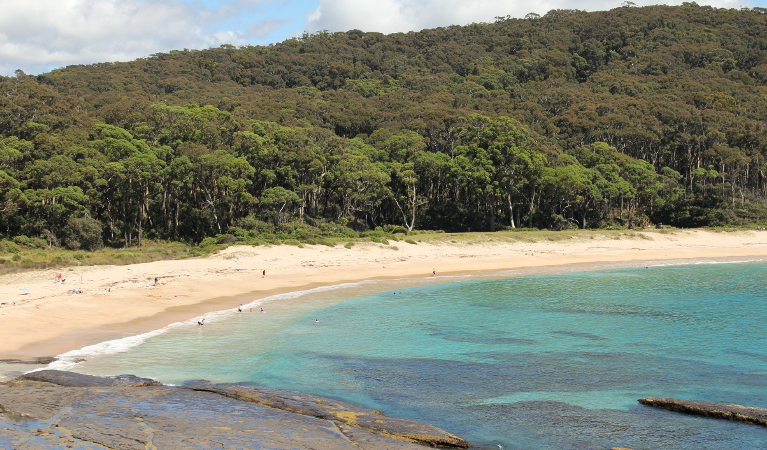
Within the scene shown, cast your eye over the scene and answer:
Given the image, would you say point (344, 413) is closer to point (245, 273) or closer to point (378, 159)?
point (245, 273)

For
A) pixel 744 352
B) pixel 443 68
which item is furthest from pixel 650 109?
pixel 744 352

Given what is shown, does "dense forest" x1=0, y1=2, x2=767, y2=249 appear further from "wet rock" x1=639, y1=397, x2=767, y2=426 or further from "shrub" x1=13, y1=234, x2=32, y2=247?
"wet rock" x1=639, y1=397, x2=767, y2=426

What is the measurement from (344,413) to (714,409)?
23.5ft

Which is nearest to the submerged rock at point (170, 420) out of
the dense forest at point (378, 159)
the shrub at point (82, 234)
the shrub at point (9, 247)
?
the shrub at point (9, 247)

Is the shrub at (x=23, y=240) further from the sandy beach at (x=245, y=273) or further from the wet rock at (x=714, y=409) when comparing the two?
the wet rock at (x=714, y=409)

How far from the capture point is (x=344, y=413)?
35.8 feet

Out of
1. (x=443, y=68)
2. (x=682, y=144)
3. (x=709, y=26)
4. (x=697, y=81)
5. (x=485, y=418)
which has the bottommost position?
(x=485, y=418)

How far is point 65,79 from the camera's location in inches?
3954

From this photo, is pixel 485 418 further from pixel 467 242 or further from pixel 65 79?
pixel 65 79

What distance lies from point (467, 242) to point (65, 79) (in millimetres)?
87997

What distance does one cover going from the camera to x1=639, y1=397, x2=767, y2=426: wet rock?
10.8 metres

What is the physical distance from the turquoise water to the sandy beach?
93.5 inches

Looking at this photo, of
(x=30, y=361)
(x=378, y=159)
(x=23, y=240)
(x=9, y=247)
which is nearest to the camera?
(x=30, y=361)

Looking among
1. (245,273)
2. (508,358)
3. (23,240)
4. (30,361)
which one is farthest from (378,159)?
(30,361)
